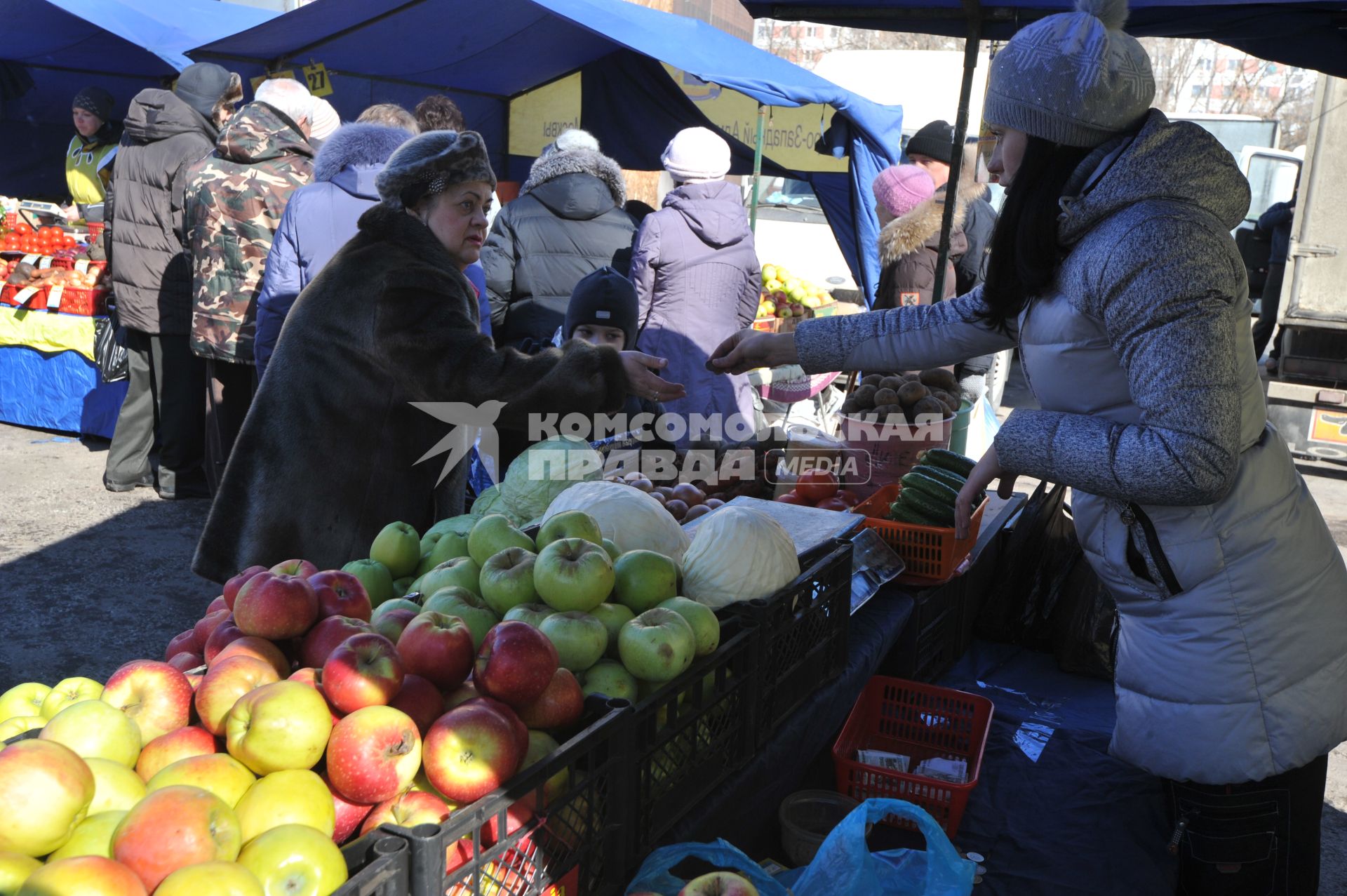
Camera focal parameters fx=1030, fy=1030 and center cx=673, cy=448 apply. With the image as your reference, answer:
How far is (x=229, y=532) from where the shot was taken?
301 cm

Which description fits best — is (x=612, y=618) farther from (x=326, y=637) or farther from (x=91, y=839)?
(x=91, y=839)

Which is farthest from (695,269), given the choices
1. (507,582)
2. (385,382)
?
(507,582)

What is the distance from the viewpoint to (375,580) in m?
1.98

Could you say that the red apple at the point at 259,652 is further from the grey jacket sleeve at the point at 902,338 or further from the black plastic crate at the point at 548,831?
the grey jacket sleeve at the point at 902,338

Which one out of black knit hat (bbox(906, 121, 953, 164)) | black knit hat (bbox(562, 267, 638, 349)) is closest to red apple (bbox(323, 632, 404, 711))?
black knit hat (bbox(562, 267, 638, 349))

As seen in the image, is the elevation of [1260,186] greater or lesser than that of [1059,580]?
greater

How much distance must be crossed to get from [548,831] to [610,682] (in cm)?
30

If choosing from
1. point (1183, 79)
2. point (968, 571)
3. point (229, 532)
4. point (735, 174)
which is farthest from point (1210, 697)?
point (1183, 79)

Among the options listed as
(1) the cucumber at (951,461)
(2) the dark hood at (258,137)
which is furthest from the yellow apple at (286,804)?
(2) the dark hood at (258,137)

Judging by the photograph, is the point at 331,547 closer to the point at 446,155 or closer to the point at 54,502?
the point at 446,155

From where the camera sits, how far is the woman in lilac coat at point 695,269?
5324 mm

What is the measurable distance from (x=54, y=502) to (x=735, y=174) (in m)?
5.69

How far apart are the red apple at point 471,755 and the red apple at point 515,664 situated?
8cm

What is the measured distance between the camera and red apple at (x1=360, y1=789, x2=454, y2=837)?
133 centimetres
